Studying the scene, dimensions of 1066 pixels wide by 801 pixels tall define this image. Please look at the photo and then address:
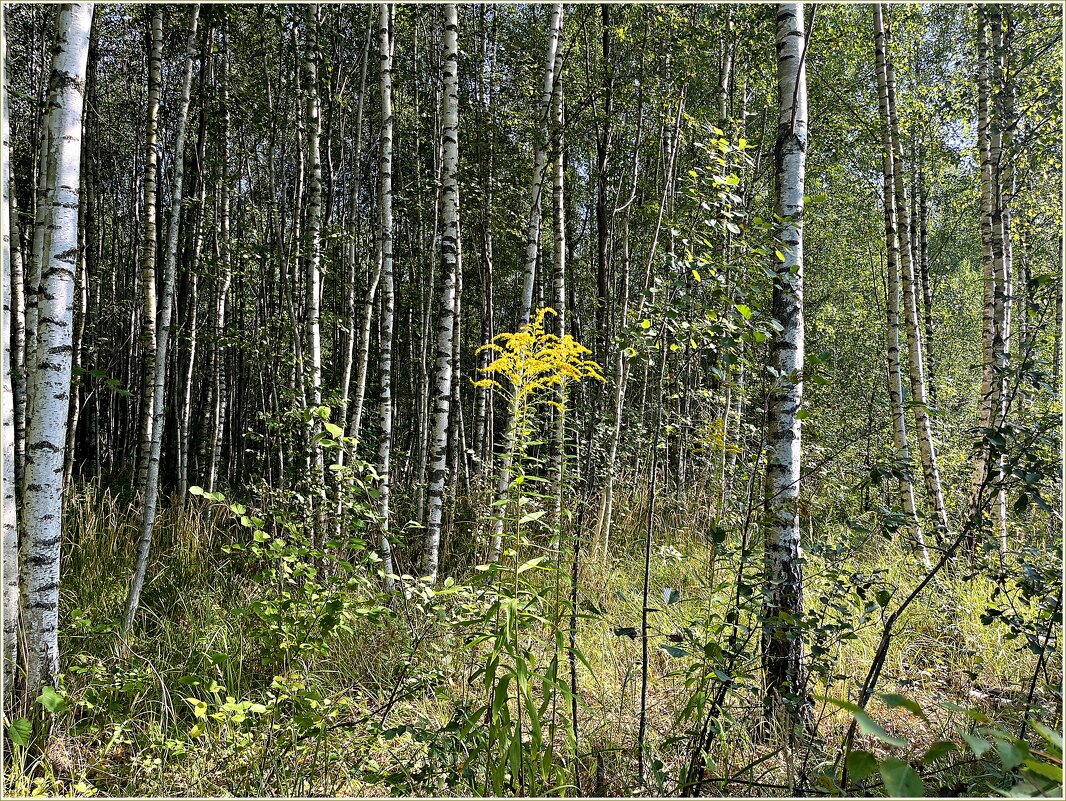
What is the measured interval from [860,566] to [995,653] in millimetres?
1903

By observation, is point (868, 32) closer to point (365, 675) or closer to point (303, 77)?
point (303, 77)

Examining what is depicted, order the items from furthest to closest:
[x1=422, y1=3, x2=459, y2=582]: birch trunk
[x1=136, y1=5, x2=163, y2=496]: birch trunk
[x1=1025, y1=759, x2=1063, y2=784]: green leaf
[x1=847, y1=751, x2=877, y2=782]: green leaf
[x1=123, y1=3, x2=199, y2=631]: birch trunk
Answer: [x1=136, y1=5, x2=163, y2=496]: birch trunk → [x1=422, y1=3, x2=459, y2=582]: birch trunk → [x1=123, y1=3, x2=199, y2=631]: birch trunk → [x1=847, y1=751, x2=877, y2=782]: green leaf → [x1=1025, y1=759, x2=1063, y2=784]: green leaf

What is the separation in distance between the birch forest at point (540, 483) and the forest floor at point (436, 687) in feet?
0.10

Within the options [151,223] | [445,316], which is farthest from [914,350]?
[151,223]

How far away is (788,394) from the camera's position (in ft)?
9.57

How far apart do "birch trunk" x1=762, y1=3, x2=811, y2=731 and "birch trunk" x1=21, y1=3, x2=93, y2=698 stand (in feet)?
9.48

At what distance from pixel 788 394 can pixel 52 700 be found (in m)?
3.26

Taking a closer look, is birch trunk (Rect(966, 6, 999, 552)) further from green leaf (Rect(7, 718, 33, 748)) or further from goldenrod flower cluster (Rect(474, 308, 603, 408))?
green leaf (Rect(7, 718, 33, 748))

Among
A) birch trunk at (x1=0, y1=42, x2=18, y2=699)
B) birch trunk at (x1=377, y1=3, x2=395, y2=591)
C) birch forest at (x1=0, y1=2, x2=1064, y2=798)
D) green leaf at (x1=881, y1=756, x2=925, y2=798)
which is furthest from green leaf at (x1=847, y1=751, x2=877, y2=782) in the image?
birch trunk at (x1=377, y1=3, x2=395, y2=591)

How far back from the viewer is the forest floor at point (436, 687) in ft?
7.85

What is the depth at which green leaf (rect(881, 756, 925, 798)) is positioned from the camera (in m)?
1.15

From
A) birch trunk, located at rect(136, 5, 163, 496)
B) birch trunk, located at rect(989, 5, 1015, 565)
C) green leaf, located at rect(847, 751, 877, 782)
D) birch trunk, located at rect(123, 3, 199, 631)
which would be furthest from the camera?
birch trunk, located at rect(989, 5, 1015, 565)

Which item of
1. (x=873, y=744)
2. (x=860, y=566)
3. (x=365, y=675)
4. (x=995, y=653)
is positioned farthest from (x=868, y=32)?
(x=365, y=675)

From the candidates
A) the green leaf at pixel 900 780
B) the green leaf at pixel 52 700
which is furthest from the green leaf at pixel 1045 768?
the green leaf at pixel 52 700
